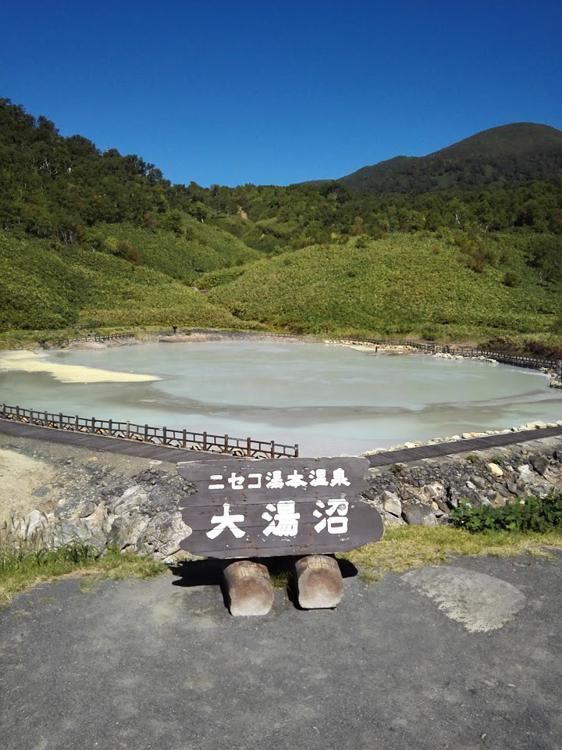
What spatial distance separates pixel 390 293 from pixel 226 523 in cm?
6113

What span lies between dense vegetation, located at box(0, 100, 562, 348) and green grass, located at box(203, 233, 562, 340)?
0.23 meters

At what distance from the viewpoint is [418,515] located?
12102 mm

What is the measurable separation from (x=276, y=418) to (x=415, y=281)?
170 ft

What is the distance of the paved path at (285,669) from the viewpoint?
4.96 meters

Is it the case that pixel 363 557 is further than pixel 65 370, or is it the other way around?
pixel 65 370

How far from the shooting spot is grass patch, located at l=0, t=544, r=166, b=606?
25.3 feet

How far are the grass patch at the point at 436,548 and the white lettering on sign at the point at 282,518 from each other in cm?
147

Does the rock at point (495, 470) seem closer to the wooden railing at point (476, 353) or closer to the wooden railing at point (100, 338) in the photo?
the wooden railing at point (476, 353)

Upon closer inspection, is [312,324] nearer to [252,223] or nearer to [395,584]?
[395,584]

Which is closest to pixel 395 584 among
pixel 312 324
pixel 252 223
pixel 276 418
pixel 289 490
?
A: pixel 289 490

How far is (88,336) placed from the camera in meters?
45.2

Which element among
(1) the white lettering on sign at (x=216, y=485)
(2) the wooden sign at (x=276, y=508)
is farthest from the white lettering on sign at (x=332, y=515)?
(1) the white lettering on sign at (x=216, y=485)

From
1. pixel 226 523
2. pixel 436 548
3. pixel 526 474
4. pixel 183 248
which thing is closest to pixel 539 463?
pixel 526 474

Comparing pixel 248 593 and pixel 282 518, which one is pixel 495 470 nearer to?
pixel 282 518
